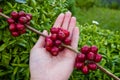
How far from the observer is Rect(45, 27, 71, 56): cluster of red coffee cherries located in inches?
62.3

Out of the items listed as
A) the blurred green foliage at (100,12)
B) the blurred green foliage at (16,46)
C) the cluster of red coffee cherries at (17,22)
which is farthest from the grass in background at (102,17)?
the cluster of red coffee cherries at (17,22)

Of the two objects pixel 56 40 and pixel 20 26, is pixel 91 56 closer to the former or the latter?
pixel 56 40

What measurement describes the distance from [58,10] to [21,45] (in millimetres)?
493

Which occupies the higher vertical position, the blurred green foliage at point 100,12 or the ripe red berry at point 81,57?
the blurred green foliage at point 100,12

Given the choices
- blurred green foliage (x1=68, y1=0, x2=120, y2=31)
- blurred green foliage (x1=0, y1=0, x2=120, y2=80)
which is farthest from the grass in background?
blurred green foliage (x1=0, y1=0, x2=120, y2=80)

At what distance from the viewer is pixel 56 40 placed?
158 cm

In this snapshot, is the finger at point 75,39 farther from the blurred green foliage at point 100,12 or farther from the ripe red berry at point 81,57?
the blurred green foliage at point 100,12

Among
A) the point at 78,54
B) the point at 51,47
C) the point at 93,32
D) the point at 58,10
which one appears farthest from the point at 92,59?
the point at 93,32

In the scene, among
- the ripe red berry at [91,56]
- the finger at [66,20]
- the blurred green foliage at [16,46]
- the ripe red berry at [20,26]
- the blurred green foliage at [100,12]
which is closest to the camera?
the ripe red berry at [91,56]

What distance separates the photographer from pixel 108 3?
9.96 meters

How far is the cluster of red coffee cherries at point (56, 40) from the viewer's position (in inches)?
62.3

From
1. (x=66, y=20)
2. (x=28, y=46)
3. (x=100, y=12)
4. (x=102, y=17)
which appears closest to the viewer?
(x=66, y=20)

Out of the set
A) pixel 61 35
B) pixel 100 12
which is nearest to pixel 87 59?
pixel 61 35

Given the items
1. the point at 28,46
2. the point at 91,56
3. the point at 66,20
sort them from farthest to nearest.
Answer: the point at 28,46
the point at 66,20
the point at 91,56
